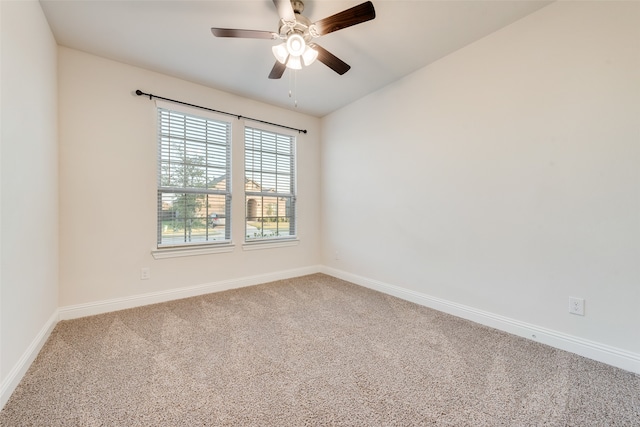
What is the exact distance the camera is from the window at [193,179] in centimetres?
305

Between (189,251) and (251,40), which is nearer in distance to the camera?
(251,40)

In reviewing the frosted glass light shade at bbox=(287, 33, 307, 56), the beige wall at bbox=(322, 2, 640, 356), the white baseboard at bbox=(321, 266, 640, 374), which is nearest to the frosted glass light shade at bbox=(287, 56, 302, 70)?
the frosted glass light shade at bbox=(287, 33, 307, 56)

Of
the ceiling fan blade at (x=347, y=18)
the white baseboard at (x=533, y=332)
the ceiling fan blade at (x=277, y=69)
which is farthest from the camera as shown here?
the ceiling fan blade at (x=277, y=69)

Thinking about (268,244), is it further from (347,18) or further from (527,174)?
(527,174)

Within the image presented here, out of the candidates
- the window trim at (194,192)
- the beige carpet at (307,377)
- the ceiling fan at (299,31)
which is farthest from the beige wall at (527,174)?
the window trim at (194,192)

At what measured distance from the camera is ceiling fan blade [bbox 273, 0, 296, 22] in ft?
5.67

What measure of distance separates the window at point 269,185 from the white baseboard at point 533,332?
1820 mm

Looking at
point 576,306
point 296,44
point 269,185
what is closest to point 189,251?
point 269,185

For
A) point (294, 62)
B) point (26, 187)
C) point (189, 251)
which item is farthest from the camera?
point (189, 251)

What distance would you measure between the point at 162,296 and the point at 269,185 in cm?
194

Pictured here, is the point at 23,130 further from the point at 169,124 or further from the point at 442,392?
the point at 442,392

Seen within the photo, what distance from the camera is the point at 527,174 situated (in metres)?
2.17

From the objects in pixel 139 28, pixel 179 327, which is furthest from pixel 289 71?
pixel 179 327

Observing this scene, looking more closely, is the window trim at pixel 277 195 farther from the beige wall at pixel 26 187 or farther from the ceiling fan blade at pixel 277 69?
the beige wall at pixel 26 187
